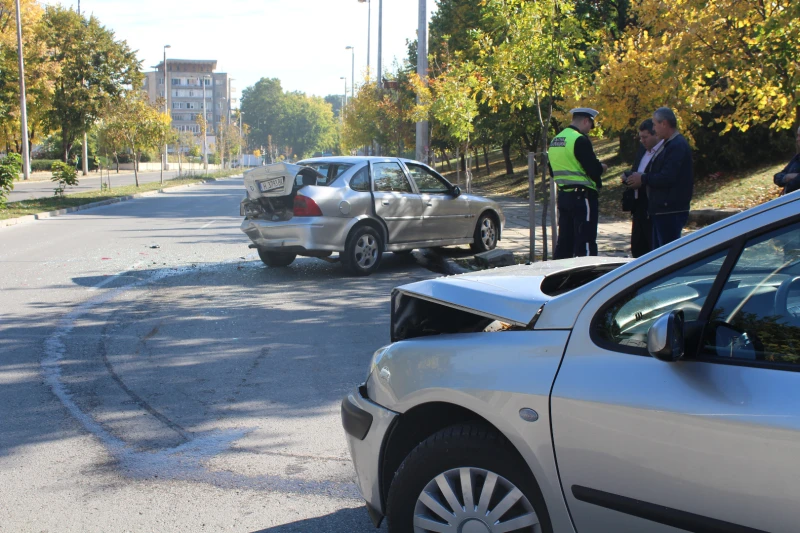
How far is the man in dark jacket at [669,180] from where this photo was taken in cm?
724

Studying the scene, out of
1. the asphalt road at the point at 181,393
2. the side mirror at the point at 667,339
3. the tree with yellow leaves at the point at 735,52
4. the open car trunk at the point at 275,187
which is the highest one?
the tree with yellow leaves at the point at 735,52

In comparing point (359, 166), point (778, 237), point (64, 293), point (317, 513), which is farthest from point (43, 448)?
point (359, 166)

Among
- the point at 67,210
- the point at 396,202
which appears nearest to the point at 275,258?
the point at 396,202

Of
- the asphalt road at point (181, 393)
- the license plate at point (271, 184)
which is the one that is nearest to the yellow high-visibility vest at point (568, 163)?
the asphalt road at point (181, 393)

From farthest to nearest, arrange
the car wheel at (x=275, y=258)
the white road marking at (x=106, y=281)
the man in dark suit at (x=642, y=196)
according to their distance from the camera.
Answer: the car wheel at (x=275, y=258) → the white road marking at (x=106, y=281) → the man in dark suit at (x=642, y=196)

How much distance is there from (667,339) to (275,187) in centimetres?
875

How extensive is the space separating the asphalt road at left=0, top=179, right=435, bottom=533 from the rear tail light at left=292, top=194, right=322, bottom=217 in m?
0.94

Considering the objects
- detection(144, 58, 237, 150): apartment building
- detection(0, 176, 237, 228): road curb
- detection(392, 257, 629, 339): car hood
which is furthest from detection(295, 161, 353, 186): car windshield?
detection(144, 58, 237, 150): apartment building

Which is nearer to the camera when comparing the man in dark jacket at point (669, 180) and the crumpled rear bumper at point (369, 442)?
the crumpled rear bumper at point (369, 442)

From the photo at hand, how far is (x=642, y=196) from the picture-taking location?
8266mm

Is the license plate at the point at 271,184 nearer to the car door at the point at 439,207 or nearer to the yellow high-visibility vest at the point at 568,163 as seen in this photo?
the car door at the point at 439,207

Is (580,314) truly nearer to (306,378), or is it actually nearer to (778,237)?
(778,237)

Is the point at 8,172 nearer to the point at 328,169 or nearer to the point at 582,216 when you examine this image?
A: the point at 328,169

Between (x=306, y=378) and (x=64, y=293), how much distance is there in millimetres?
4933
